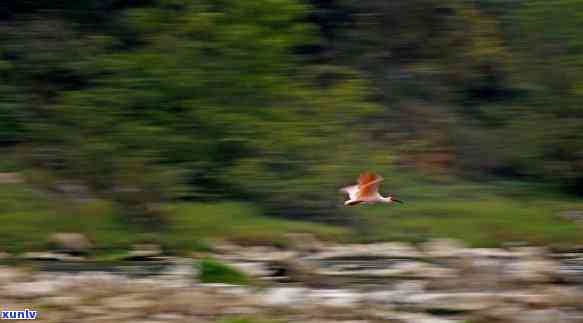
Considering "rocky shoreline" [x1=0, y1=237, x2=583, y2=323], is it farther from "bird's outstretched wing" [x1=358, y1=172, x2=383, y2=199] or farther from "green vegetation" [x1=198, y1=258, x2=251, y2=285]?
"bird's outstretched wing" [x1=358, y1=172, x2=383, y2=199]

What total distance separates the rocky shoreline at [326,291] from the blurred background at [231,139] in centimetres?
63

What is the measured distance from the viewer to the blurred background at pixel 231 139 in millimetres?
10039

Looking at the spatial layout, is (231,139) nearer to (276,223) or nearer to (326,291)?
(276,223)

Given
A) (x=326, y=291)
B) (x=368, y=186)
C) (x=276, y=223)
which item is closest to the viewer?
(x=368, y=186)

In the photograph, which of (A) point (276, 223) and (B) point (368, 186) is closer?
(B) point (368, 186)

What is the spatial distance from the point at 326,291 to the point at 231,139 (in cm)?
251

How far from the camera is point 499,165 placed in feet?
39.9

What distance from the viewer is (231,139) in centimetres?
1045

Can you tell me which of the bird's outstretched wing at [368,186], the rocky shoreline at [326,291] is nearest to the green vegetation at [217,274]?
the rocky shoreline at [326,291]

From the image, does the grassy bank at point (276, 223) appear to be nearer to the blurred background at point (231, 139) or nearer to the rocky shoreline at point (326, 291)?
the blurred background at point (231, 139)

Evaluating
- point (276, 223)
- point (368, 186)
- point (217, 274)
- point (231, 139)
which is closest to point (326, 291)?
point (217, 274)

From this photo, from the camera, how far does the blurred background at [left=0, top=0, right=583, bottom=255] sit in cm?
1004

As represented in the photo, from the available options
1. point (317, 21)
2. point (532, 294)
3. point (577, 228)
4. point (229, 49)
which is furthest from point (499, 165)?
point (532, 294)

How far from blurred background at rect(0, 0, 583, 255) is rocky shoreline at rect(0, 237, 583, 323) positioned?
0.63 metres
